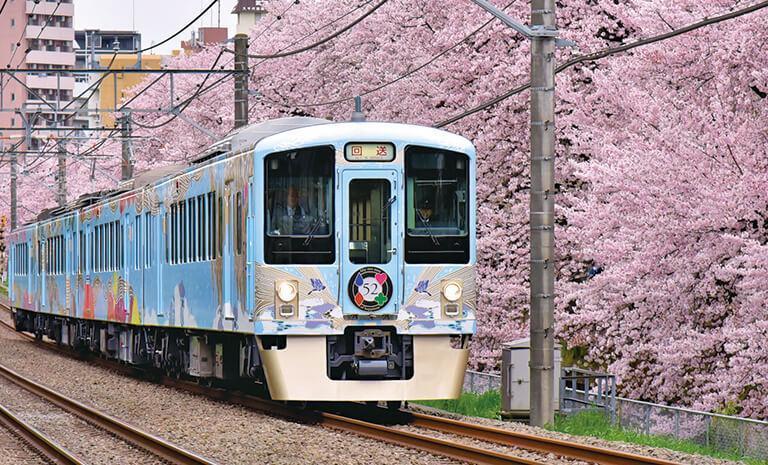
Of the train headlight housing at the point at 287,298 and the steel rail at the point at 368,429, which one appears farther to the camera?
the train headlight housing at the point at 287,298

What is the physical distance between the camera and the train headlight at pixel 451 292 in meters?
14.9

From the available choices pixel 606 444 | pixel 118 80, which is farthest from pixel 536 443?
pixel 118 80

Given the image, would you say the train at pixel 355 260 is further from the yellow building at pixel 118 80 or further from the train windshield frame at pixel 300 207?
the yellow building at pixel 118 80

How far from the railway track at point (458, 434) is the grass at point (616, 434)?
48.2 inches

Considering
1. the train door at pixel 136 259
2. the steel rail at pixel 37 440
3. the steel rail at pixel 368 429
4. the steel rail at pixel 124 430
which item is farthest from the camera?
the train door at pixel 136 259

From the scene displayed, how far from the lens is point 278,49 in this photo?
40.1m

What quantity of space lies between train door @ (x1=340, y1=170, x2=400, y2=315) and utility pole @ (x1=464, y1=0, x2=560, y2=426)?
60.8 inches

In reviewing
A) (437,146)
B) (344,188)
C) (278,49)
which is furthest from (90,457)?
(278,49)

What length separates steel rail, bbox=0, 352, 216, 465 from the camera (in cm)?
1191

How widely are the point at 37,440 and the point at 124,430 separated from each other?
2.90ft

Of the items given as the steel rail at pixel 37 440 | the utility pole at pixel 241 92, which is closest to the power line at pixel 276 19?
the utility pole at pixel 241 92

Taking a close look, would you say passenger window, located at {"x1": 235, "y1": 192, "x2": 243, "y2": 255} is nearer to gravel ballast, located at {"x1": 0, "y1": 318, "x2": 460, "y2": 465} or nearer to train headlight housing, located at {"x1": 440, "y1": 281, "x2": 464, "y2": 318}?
gravel ballast, located at {"x1": 0, "y1": 318, "x2": 460, "y2": 465}

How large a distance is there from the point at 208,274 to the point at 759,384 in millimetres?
6418

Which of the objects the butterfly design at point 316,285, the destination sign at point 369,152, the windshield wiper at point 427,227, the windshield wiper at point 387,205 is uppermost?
the destination sign at point 369,152
